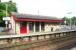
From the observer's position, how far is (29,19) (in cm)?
3497

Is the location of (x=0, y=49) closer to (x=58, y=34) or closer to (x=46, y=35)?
(x=46, y=35)

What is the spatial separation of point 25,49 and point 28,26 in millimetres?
18664

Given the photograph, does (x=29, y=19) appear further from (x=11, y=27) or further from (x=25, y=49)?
(x=25, y=49)

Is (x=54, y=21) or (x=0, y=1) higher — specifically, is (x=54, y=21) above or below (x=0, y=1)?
below

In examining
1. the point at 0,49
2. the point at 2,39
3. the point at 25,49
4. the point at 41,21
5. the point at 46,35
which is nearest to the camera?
the point at 0,49

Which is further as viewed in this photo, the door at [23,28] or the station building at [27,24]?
the door at [23,28]

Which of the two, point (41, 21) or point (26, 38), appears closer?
point (26, 38)

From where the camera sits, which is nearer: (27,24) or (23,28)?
(23,28)

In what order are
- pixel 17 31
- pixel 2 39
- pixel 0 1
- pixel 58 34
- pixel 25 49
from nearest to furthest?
1. pixel 25 49
2. pixel 2 39
3. pixel 58 34
4. pixel 17 31
5. pixel 0 1

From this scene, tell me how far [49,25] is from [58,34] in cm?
1093

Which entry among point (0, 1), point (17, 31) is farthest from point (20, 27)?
point (0, 1)

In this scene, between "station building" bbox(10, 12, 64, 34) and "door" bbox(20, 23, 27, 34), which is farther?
"door" bbox(20, 23, 27, 34)

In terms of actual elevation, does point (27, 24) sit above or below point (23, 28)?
above

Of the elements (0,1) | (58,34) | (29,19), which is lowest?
(58,34)
